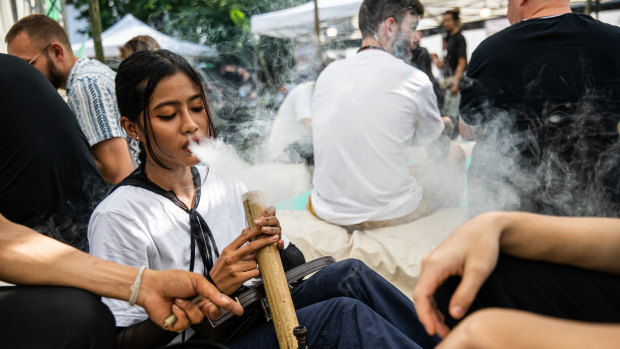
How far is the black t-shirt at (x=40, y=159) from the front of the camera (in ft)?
6.75

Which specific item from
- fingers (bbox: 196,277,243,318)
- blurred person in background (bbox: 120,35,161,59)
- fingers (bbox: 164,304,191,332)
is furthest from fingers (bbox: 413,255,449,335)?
blurred person in background (bbox: 120,35,161,59)

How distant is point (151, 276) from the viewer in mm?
1210

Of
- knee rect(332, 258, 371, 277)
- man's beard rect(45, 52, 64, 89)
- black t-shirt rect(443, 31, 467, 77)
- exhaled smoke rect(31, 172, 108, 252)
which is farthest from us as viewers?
black t-shirt rect(443, 31, 467, 77)

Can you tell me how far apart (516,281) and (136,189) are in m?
1.35

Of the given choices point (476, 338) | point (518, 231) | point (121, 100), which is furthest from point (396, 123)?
point (476, 338)

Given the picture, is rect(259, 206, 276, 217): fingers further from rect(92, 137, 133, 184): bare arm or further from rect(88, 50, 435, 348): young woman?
rect(92, 137, 133, 184): bare arm

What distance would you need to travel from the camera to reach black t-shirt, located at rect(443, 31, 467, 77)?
14.2 feet

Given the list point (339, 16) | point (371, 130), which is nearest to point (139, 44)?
point (371, 130)

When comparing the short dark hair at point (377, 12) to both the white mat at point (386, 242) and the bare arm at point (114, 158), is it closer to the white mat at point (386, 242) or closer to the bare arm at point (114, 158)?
the white mat at point (386, 242)

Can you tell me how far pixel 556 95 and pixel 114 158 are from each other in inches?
103

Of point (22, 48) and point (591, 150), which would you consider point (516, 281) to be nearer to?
point (591, 150)

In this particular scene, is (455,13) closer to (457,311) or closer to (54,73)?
(54,73)

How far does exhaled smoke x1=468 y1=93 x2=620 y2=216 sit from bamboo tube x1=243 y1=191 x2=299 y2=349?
5.94ft

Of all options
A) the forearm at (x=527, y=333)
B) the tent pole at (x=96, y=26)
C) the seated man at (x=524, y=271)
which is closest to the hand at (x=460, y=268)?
the seated man at (x=524, y=271)
